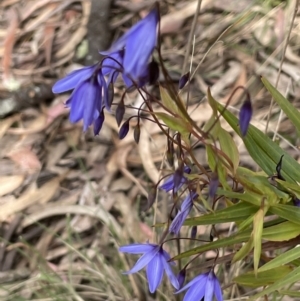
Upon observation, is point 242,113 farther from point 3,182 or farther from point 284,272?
point 3,182

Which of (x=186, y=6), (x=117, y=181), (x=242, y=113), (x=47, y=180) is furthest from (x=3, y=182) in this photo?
(x=242, y=113)

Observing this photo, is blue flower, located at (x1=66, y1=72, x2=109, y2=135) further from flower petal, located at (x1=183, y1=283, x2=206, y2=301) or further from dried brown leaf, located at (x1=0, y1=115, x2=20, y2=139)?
dried brown leaf, located at (x1=0, y1=115, x2=20, y2=139)

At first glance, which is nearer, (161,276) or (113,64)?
(113,64)

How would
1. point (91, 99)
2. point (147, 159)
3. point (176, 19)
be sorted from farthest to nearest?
1. point (176, 19)
2. point (147, 159)
3. point (91, 99)

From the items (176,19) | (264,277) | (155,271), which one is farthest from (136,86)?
(176,19)

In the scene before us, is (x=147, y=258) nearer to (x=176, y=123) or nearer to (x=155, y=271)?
(x=155, y=271)


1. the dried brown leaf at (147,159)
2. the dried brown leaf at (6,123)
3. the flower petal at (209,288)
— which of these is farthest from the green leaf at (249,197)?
the dried brown leaf at (6,123)
